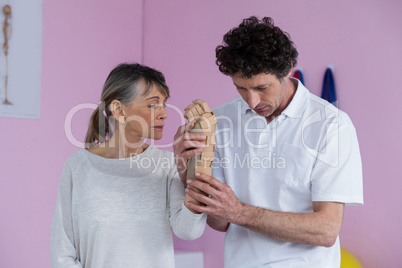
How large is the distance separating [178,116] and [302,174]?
75.1 inches

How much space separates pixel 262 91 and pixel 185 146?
31 cm


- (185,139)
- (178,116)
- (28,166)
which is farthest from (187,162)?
(178,116)

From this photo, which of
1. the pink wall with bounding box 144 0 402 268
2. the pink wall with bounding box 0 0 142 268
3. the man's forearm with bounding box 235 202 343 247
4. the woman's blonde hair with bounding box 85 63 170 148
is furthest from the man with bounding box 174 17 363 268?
the pink wall with bounding box 0 0 142 268

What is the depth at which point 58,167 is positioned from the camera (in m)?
2.80

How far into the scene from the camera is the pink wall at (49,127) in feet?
Result: 8.27

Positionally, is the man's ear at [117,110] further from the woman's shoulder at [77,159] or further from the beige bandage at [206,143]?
the beige bandage at [206,143]

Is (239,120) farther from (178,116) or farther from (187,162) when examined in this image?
(178,116)

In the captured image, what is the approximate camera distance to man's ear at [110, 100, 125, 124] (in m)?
1.67

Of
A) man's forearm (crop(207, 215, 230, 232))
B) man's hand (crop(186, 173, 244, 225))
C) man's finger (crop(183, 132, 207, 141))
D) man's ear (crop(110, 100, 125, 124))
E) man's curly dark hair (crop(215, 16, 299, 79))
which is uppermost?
man's curly dark hair (crop(215, 16, 299, 79))

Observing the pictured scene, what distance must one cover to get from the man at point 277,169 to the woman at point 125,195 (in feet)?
0.41

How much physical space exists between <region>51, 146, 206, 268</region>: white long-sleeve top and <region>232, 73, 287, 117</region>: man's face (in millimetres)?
376

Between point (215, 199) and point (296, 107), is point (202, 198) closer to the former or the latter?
point (215, 199)

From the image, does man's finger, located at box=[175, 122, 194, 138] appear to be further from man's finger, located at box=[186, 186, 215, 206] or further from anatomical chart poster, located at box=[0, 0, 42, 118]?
anatomical chart poster, located at box=[0, 0, 42, 118]

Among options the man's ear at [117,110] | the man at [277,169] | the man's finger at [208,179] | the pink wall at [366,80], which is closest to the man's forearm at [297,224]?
the man at [277,169]
